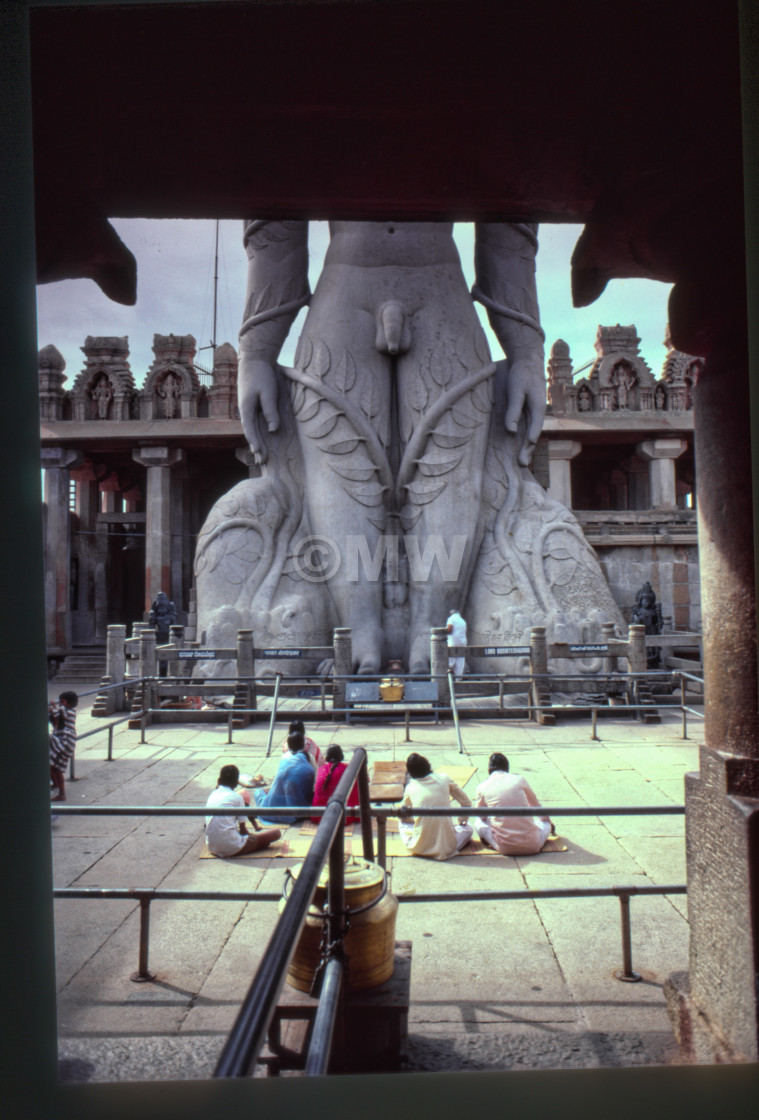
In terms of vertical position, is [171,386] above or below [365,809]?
above

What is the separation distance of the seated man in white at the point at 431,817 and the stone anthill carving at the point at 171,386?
1488 centimetres

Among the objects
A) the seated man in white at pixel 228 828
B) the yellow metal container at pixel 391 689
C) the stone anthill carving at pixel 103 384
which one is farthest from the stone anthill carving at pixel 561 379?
the seated man in white at pixel 228 828

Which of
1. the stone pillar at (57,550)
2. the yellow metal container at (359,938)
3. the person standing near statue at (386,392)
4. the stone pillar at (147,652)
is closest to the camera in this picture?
the yellow metal container at (359,938)

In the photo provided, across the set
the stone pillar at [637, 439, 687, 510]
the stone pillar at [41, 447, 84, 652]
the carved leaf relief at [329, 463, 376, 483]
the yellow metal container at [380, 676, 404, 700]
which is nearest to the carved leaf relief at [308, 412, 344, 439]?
the carved leaf relief at [329, 463, 376, 483]

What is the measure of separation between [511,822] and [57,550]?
48.6 ft

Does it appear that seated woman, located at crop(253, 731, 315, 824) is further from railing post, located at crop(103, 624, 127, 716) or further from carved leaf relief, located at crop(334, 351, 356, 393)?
carved leaf relief, located at crop(334, 351, 356, 393)

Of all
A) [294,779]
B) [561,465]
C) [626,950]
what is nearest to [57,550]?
[561,465]

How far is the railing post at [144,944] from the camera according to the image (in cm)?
316

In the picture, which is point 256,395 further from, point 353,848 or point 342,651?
point 353,848

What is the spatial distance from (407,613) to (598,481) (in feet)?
50.1

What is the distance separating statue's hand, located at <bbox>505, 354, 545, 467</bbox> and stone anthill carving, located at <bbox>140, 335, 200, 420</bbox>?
30.2ft

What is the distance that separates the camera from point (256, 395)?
1137cm

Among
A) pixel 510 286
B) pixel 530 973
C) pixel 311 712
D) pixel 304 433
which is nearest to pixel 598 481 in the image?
pixel 510 286

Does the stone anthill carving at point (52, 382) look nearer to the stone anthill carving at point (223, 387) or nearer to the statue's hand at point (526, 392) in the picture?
the stone anthill carving at point (223, 387)
